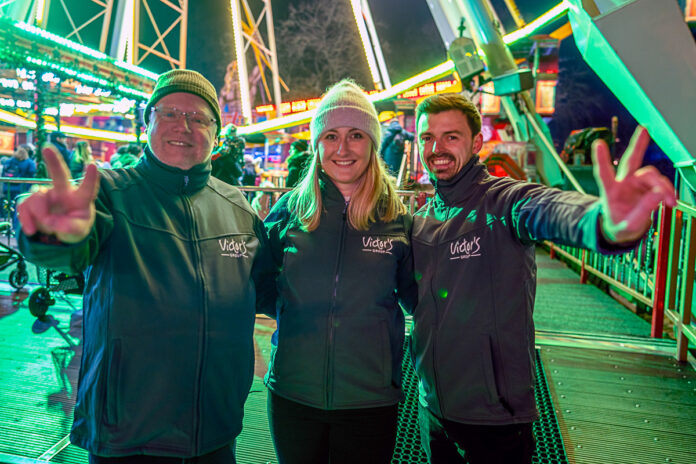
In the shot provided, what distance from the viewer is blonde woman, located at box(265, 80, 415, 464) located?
1602 millimetres

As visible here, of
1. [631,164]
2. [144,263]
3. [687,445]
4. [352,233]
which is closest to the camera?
[631,164]

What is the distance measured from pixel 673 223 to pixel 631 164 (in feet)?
12.2

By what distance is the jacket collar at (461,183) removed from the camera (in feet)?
5.90

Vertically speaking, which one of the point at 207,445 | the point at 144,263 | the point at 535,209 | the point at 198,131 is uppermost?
the point at 198,131

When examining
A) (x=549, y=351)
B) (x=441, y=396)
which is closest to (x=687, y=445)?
(x=549, y=351)

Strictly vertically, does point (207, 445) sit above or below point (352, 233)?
below

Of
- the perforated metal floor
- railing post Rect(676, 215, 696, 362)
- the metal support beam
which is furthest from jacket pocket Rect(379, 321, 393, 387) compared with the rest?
the metal support beam

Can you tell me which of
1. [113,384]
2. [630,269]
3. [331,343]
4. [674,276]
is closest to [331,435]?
[331,343]

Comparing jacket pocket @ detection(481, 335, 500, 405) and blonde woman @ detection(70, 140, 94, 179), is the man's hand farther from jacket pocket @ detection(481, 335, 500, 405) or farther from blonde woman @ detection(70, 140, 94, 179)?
blonde woman @ detection(70, 140, 94, 179)

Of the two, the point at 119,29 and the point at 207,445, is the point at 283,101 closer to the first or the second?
the point at 119,29

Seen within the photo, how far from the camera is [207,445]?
1.44 meters

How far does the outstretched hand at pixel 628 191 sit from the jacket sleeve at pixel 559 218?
5cm

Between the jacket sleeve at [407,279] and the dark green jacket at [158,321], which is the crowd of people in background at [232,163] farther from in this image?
the dark green jacket at [158,321]

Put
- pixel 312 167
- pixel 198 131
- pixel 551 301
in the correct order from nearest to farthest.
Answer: pixel 198 131 → pixel 312 167 → pixel 551 301
